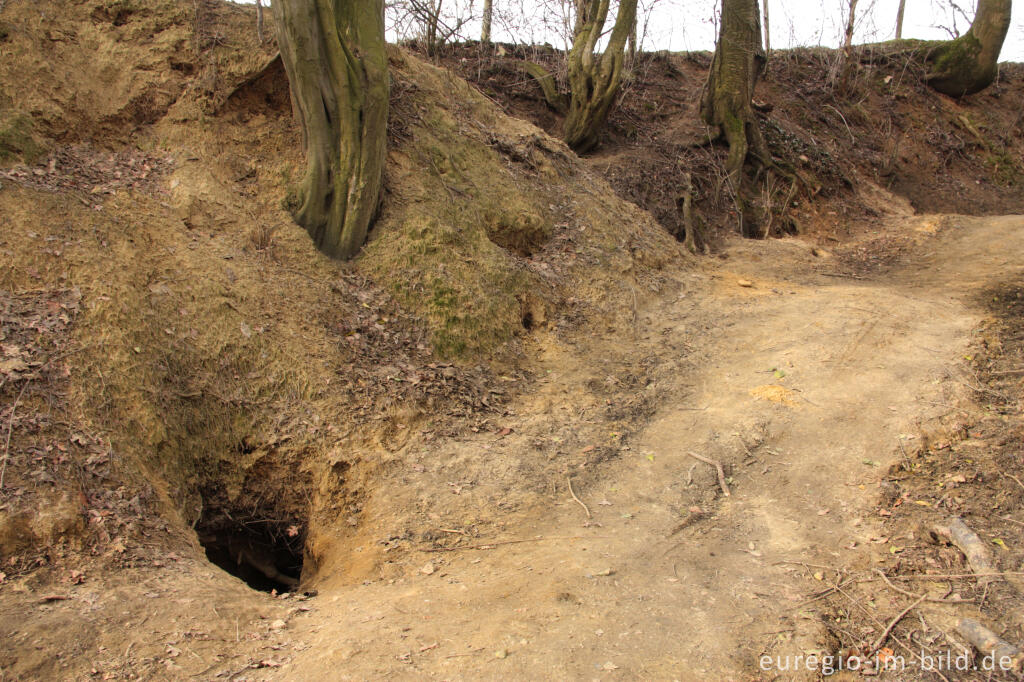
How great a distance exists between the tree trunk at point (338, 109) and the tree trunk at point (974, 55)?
51.5ft

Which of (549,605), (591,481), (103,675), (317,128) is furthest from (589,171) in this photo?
(103,675)

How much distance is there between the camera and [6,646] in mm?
3270

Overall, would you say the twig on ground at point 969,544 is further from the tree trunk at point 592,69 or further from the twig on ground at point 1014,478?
the tree trunk at point 592,69

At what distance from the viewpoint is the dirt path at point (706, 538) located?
345cm

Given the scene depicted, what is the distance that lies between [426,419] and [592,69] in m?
8.17

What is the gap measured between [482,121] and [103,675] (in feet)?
26.9

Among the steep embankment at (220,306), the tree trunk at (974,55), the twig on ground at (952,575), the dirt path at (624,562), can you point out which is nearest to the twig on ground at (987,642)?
the twig on ground at (952,575)

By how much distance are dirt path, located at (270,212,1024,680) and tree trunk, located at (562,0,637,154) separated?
5.31 metres

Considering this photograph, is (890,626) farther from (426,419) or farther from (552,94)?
(552,94)

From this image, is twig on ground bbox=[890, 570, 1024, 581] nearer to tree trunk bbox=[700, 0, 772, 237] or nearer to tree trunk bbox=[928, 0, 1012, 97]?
tree trunk bbox=[700, 0, 772, 237]

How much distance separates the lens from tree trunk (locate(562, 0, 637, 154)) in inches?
446

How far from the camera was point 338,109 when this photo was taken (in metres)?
6.71

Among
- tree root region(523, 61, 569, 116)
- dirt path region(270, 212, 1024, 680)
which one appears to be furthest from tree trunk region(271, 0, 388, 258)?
tree root region(523, 61, 569, 116)

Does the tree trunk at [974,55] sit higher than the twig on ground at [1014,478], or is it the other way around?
the tree trunk at [974,55]
